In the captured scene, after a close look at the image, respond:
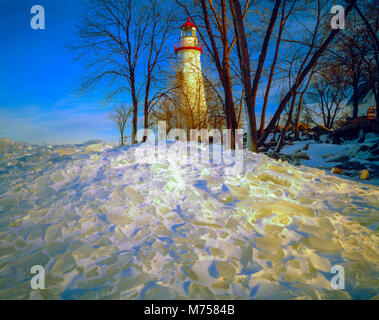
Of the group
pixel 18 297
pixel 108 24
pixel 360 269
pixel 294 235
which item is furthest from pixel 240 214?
pixel 108 24

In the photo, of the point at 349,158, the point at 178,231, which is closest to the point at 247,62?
the point at 178,231

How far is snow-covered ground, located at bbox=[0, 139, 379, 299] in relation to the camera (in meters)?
1.51

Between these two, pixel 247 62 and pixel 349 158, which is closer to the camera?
pixel 247 62

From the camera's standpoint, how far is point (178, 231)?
2.05 m

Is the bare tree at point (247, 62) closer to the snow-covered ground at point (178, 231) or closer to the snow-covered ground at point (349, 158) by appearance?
the snow-covered ground at point (178, 231)

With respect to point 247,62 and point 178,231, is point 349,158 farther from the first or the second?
point 178,231

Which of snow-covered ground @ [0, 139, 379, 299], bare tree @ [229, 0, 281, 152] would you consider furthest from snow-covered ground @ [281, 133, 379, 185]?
snow-covered ground @ [0, 139, 379, 299]

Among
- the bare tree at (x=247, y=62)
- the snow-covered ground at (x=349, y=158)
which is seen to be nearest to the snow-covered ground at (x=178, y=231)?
the bare tree at (x=247, y=62)

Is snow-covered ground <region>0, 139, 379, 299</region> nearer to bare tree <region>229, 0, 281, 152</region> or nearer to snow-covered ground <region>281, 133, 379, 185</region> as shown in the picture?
bare tree <region>229, 0, 281, 152</region>

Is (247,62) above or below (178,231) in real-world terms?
above

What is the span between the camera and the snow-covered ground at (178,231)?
1.51m

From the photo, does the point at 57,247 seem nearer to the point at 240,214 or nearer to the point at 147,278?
the point at 147,278

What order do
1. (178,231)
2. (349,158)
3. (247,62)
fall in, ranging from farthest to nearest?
(349,158) < (247,62) < (178,231)

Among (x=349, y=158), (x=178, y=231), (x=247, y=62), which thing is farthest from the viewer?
(x=349, y=158)
